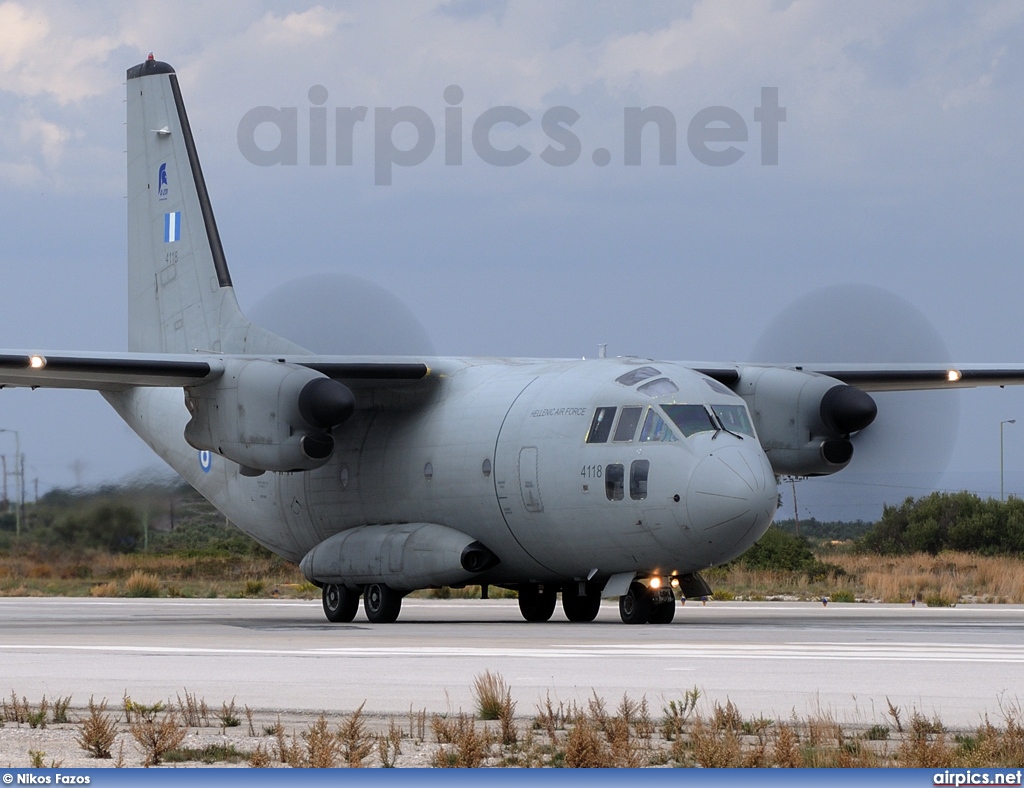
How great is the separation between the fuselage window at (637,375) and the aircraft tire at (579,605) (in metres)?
4.03

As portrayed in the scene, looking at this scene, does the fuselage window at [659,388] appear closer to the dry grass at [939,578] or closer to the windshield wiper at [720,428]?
the windshield wiper at [720,428]

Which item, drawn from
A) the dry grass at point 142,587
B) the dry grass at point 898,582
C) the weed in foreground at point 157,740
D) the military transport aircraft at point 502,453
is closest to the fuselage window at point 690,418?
the military transport aircraft at point 502,453

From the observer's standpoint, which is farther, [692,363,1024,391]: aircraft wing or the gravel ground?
[692,363,1024,391]: aircraft wing

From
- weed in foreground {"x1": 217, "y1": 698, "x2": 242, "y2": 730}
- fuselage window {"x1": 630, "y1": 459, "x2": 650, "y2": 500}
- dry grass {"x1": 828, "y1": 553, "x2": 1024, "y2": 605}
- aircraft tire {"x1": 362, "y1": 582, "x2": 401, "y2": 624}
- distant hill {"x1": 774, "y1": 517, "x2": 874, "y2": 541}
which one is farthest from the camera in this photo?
distant hill {"x1": 774, "y1": 517, "x2": 874, "y2": 541}

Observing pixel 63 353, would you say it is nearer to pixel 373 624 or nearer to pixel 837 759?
pixel 373 624

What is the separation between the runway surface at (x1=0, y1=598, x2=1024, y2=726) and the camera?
1120 cm

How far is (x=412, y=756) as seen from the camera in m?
8.59

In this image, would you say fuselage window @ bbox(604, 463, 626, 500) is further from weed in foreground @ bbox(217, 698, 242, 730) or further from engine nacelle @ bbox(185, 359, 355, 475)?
weed in foreground @ bbox(217, 698, 242, 730)

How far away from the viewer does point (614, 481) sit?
70.1 ft

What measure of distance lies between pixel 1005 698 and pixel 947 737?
220cm

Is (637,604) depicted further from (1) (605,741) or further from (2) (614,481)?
(1) (605,741)

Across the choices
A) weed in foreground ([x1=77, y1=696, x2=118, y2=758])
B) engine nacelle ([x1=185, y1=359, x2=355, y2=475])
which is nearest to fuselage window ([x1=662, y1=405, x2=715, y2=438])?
engine nacelle ([x1=185, y1=359, x2=355, y2=475])

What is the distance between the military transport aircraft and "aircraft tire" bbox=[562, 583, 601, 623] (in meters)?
0.03

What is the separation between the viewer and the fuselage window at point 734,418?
2134 cm
